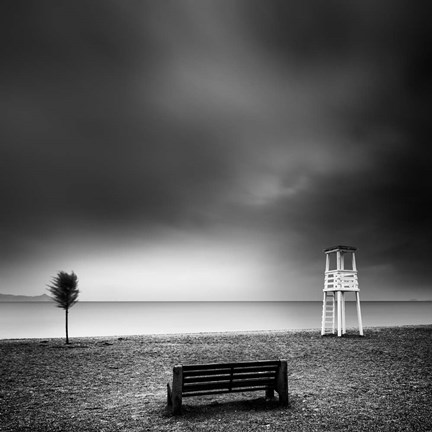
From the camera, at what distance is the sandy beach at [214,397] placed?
7.15 m

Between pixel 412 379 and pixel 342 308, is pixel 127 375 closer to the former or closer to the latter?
pixel 412 379

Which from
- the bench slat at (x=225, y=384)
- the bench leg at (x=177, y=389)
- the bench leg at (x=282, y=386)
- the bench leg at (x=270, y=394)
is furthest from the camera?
the bench leg at (x=270, y=394)

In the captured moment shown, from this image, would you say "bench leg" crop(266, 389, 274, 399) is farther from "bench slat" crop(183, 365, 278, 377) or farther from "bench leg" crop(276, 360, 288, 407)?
"bench slat" crop(183, 365, 278, 377)

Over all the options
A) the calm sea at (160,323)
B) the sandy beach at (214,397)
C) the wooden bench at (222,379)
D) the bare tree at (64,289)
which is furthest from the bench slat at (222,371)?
the calm sea at (160,323)

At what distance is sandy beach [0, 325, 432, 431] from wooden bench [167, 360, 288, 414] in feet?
1.21

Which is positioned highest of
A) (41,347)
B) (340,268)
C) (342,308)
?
(340,268)

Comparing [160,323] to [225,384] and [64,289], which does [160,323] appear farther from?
[225,384]

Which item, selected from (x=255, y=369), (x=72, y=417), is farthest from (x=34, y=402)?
(x=255, y=369)

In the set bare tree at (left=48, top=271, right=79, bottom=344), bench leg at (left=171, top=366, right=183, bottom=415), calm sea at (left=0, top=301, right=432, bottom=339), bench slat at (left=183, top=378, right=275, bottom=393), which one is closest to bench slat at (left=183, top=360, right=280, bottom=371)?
bench leg at (left=171, top=366, right=183, bottom=415)

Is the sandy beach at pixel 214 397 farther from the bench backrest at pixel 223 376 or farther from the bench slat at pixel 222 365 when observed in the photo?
the bench slat at pixel 222 365

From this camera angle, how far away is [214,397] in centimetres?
915

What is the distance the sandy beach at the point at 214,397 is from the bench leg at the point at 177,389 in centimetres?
21

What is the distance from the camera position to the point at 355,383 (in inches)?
416

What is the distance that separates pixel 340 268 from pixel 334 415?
16.5m
